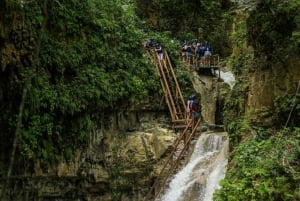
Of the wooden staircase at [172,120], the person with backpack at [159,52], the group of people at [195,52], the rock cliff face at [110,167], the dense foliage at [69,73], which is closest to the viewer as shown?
the dense foliage at [69,73]

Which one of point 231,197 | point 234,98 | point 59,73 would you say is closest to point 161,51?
point 59,73

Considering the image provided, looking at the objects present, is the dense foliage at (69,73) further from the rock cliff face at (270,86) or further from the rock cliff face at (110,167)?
the rock cliff face at (270,86)

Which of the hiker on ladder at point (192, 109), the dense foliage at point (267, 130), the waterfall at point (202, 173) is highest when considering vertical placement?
the dense foliage at point (267, 130)

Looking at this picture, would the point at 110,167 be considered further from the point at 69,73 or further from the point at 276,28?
the point at 276,28

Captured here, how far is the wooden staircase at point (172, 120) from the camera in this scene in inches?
629

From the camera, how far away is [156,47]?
21.0 m

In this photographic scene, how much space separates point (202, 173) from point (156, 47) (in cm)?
785

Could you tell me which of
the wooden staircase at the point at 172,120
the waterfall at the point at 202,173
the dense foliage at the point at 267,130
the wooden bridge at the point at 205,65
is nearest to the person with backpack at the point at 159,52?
the wooden staircase at the point at 172,120

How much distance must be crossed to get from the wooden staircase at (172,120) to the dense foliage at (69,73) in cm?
142

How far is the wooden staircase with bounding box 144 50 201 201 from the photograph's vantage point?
629 inches

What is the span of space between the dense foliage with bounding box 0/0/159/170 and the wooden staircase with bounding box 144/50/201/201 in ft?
4.66

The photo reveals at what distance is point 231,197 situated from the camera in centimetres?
818

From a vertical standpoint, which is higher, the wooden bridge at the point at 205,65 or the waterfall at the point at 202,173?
the wooden bridge at the point at 205,65

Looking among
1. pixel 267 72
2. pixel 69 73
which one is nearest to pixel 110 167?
pixel 69 73
